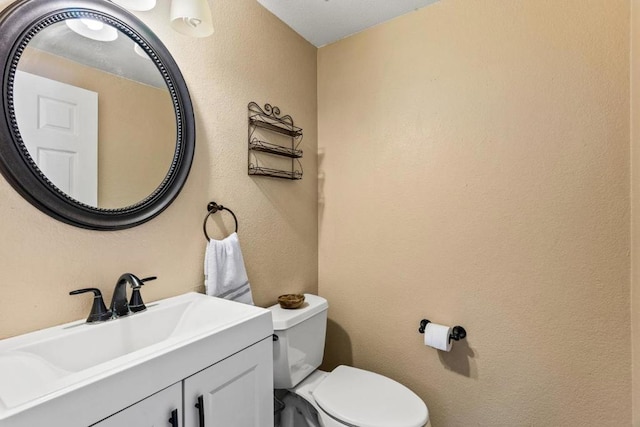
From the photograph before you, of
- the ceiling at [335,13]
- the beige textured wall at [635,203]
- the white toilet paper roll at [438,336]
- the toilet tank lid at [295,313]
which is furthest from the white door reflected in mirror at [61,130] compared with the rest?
the beige textured wall at [635,203]

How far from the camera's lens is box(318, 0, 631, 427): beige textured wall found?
1.19 meters

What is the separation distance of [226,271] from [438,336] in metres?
1.05

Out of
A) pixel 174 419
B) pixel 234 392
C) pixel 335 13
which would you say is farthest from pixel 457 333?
pixel 335 13

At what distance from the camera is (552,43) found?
4.19 feet

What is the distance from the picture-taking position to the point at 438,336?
4.71ft

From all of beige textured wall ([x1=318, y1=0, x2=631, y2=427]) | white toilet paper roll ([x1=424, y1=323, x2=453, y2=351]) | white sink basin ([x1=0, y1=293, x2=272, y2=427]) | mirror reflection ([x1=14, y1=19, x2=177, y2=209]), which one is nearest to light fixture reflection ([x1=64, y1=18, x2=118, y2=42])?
mirror reflection ([x1=14, y1=19, x2=177, y2=209])

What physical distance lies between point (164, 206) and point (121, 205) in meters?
0.14

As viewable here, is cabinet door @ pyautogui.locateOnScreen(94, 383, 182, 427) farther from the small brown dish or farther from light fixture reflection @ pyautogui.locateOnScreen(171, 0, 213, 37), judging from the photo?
light fixture reflection @ pyautogui.locateOnScreen(171, 0, 213, 37)

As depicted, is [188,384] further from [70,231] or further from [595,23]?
[595,23]

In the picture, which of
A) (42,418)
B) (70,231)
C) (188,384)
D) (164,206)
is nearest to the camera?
(42,418)

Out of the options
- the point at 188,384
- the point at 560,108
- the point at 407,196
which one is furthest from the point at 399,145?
the point at 188,384

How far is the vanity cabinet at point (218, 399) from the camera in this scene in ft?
2.19

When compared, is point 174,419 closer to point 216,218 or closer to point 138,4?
point 216,218

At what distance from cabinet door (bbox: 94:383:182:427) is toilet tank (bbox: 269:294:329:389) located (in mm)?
595
